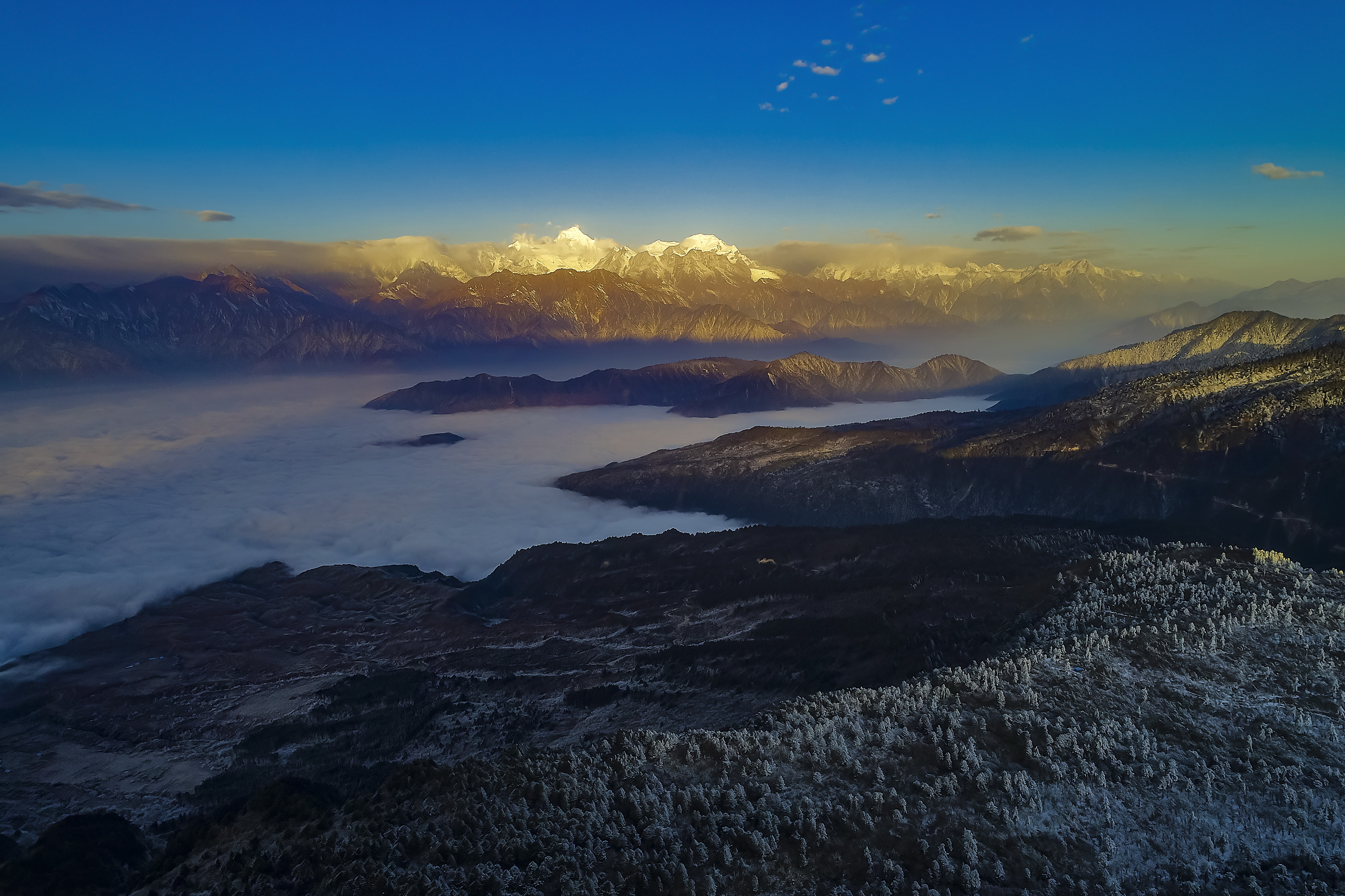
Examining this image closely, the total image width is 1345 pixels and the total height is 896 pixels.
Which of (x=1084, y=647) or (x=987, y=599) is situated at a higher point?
(x=1084, y=647)

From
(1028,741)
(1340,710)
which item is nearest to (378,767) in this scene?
(1028,741)

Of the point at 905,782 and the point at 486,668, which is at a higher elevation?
the point at 905,782

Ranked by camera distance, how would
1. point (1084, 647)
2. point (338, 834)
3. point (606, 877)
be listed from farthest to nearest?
point (1084, 647) < point (338, 834) < point (606, 877)

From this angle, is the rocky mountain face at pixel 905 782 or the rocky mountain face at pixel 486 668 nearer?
the rocky mountain face at pixel 905 782

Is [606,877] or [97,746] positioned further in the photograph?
[97,746]

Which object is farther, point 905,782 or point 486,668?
point 486,668

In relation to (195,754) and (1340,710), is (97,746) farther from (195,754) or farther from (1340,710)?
(1340,710)

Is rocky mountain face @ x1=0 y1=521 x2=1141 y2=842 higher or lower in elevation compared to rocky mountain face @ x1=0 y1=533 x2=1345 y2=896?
lower

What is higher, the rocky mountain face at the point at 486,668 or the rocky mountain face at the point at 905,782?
the rocky mountain face at the point at 905,782
